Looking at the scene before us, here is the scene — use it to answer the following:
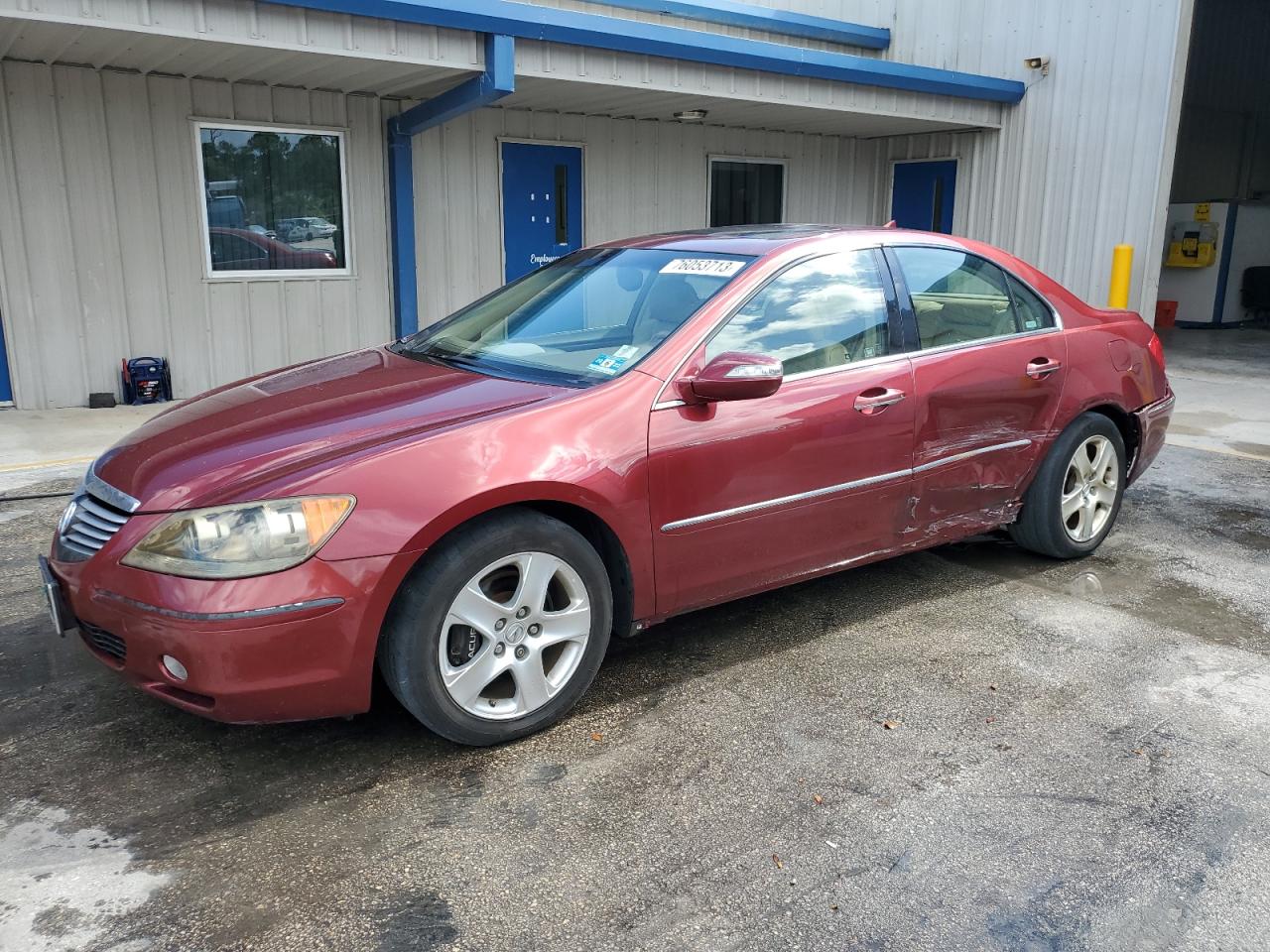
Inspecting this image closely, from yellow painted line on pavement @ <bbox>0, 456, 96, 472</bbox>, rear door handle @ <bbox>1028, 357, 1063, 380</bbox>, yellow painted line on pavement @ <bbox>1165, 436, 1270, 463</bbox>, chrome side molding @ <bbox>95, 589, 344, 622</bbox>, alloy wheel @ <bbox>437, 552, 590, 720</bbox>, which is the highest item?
rear door handle @ <bbox>1028, 357, 1063, 380</bbox>

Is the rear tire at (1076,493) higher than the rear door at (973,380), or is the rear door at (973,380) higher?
the rear door at (973,380)

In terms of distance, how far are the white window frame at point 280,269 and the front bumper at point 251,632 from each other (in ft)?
21.4

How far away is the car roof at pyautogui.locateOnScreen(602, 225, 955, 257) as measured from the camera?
13.3 ft

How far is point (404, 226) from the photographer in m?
9.64

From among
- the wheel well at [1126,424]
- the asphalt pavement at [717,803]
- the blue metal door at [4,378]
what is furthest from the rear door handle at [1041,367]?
the blue metal door at [4,378]

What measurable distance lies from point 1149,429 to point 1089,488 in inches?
19.7

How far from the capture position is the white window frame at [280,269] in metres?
8.69

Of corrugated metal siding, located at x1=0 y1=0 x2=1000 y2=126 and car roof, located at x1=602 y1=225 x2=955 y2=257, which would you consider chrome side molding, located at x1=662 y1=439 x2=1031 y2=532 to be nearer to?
car roof, located at x1=602 y1=225 x2=955 y2=257

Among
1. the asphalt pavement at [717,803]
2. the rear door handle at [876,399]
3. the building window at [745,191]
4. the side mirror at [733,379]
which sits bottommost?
the asphalt pavement at [717,803]

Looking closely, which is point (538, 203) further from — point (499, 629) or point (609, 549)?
point (499, 629)

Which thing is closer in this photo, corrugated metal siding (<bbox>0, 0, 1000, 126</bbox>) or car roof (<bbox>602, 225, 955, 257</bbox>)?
car roof (<bbox>602, 225, 955, 257</bbox>)

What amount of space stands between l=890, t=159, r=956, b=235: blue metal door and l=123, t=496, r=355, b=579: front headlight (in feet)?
37.0

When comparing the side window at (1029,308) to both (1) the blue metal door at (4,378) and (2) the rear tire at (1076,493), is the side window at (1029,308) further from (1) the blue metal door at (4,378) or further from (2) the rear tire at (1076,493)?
(1) the blue metal door at (4,378)

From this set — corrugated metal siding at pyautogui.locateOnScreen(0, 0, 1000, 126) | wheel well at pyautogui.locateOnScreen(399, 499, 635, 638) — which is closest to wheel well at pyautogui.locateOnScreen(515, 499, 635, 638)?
wheel well at pyautogui.locateOnScreen(399, 499, 635, 638)
